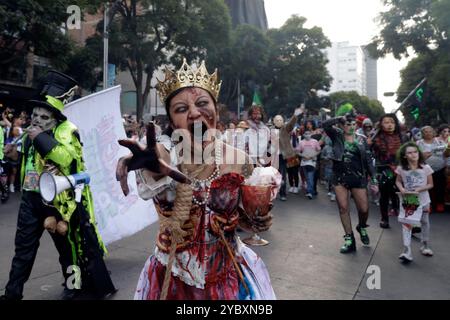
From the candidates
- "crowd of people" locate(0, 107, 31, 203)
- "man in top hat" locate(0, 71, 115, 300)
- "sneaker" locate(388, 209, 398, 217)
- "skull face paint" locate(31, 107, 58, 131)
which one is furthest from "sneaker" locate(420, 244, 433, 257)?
"crowd of people" locate(0, 107, 31, 203)

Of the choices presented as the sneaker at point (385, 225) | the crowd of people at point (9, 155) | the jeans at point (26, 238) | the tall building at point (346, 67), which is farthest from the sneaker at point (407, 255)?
the tall building at point (346, 67)

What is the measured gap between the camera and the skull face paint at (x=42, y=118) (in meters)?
3.71

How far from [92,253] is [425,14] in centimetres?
2461

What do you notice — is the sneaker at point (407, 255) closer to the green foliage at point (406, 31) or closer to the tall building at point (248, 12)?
the green foliage at point (406, 31)

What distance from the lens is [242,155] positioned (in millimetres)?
2320

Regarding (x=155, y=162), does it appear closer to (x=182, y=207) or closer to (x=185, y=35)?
(x=182, y=207)

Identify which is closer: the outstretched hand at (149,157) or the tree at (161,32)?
the outstretched hand at (149,157)

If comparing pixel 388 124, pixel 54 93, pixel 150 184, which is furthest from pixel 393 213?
pixel 150 184

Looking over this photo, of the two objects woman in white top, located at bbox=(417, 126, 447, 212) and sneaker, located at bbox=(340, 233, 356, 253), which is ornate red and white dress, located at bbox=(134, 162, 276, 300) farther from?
woman in white top, located at bbox=(417, 126, 447, 212)

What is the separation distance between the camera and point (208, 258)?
221 centimetres

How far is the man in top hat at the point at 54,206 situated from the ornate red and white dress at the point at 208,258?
1.73 metres

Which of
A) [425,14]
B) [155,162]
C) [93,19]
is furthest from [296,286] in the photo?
[93,19]

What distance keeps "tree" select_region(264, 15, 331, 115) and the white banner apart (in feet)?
106

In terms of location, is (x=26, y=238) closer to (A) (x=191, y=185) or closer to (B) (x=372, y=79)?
(A) (x=191, y=185)
